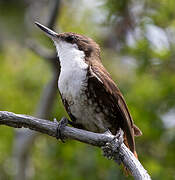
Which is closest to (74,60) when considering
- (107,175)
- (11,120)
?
(11,120)

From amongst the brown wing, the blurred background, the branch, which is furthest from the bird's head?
the blurred background

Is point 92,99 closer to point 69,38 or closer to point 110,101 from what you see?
point 110,101

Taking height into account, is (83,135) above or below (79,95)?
below

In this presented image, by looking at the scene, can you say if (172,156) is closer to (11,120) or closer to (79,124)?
(79,124)

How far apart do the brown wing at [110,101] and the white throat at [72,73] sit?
0.10 metres

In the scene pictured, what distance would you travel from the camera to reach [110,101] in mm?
5656

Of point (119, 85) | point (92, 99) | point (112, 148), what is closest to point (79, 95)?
point (92, 99)

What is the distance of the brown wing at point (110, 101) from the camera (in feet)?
18.3

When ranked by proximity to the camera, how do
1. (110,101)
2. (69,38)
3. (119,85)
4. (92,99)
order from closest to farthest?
(92,99), (110,101), (69,38), (119,85)

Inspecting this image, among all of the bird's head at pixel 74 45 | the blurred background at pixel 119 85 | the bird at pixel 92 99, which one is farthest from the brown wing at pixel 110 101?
the blurred background at pixel 119 85

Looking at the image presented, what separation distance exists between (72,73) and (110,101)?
1.53ft

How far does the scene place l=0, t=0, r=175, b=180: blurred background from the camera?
7832 millimetres

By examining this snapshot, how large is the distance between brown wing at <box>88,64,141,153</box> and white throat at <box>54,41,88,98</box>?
0.10 m

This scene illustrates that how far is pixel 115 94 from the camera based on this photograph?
570 cm
